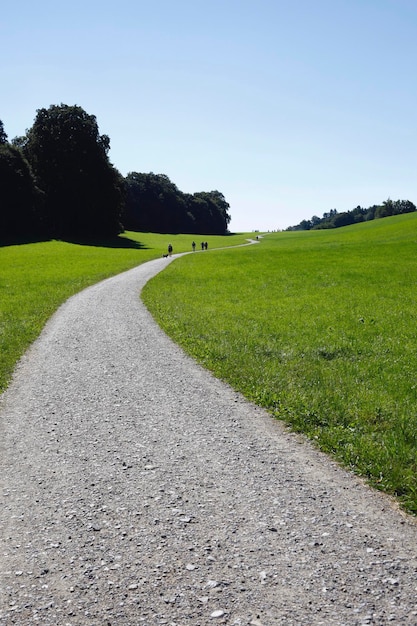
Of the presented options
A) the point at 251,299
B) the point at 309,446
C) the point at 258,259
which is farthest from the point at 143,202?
the point at 309,446

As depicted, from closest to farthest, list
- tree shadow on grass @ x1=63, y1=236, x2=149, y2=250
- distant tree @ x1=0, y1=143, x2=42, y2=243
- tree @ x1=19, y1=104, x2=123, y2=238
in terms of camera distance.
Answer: distant tree @ x1=0, y1=143, x2=42, y2=243 < tree shadow on grass @ x1=63, y1=236, x2=149, y2=250 < tree @ x1=19, y1=104, x2=123, y2=238

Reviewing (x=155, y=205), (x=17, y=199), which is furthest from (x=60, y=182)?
(x=155, y=205)

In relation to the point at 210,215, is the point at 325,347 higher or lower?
lower

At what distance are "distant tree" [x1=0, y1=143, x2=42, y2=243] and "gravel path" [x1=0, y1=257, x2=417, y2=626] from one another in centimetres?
7274

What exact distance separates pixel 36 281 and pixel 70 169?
181 feet

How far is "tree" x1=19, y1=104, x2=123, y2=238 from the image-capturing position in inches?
3292

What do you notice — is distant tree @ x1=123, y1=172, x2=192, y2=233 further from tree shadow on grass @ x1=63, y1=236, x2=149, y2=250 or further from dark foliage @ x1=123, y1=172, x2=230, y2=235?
tree shadow on grass @ x1=63, y1=236, x2=149, y2=250

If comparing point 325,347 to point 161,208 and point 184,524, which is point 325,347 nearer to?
point 184,524

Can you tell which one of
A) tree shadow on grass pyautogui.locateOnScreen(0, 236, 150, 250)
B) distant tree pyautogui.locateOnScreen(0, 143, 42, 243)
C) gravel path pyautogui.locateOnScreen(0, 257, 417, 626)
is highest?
distant tree pyautogui.locateOnScreen(0, 143, 42, 243)

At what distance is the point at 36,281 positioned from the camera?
114ft

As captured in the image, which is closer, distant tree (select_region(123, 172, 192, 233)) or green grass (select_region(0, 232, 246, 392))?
green grass (select_region(0, 232, 246, 392))

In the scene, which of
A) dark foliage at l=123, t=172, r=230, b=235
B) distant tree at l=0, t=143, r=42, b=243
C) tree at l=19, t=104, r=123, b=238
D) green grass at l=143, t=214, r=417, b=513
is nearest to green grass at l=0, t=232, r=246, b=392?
green grass at l=143, t=214, r=417, b=513

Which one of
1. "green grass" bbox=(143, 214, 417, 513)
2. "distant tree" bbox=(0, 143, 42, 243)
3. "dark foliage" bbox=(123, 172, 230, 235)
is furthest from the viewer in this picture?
"dark foliage" bbox=(123, 172, 230, 235)

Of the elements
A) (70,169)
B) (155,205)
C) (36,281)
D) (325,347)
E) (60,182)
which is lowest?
(325,347)
